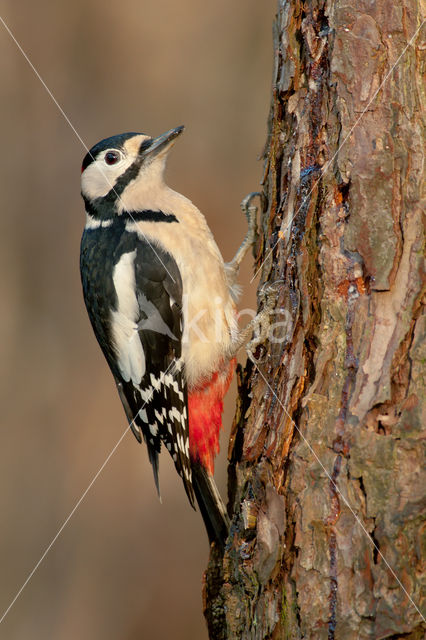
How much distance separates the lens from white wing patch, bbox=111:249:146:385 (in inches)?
104

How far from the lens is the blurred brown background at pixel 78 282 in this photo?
4.26m

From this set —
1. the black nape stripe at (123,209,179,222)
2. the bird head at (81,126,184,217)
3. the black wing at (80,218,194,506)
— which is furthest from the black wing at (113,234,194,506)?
the bird head at (81,126,184,217)

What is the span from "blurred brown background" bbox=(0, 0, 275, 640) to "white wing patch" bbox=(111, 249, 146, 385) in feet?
4.96

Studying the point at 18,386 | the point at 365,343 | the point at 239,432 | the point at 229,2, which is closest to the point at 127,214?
the point at 239,432

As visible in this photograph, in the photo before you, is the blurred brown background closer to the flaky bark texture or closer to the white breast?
the white breast

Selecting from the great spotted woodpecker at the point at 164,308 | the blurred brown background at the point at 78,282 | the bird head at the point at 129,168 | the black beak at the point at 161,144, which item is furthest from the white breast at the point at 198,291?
the blurred brown background at the point at 78,282

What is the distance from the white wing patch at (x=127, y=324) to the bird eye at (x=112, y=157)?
0.50 meters

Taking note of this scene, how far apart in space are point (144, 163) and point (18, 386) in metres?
2.15

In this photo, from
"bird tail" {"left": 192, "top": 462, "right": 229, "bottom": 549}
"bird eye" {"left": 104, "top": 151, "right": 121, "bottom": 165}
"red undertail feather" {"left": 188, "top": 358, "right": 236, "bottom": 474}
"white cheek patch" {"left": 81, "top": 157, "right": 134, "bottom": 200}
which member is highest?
"bird eye" {"left": 104, "top": 151, "right": 121, "bottom": 165}

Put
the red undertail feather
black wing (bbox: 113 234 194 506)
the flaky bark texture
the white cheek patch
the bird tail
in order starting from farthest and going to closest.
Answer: the white cheek patch, the red undertail feather, black wing (bbox: 113 234 194 506), the bird tail, the flaky bark texture

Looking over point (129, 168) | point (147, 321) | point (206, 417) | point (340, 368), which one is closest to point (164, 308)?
point (147, 321)

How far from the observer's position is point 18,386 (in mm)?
4410

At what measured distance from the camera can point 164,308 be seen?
103 inches

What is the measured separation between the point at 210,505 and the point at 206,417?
0.37m
